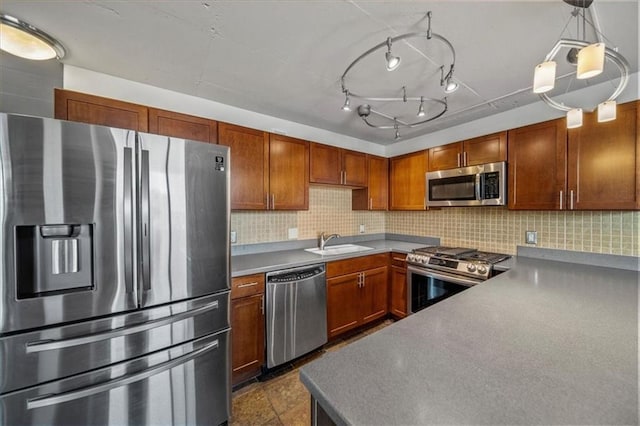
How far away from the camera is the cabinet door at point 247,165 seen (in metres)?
2.12

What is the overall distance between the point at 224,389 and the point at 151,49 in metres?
2.21

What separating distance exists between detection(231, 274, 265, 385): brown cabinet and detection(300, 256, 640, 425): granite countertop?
1.24m

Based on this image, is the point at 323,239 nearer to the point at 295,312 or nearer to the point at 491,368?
the point at 295,312

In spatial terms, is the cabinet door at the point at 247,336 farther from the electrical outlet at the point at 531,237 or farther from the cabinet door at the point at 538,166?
the electrical outlet at the point at 531,237

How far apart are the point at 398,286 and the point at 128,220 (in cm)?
260

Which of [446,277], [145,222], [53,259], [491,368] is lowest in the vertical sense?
[446,277]

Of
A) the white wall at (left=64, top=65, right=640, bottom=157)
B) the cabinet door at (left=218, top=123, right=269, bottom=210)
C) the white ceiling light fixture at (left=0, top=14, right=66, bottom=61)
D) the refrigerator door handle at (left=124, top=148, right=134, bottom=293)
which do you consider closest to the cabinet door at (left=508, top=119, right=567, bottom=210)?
the white wall at (left=64, top=65, right=640, bottom=157)

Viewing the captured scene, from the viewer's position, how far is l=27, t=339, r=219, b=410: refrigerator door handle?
3.61 ft

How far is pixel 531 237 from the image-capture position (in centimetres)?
234

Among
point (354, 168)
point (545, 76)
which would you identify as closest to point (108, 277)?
point (545, 76)

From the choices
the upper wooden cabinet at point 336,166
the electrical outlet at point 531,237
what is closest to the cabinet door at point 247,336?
the upper wooden cabinet at point 336,166

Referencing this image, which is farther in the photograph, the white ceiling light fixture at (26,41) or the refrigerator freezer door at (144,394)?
the white ceiling light fixture at (26,41)

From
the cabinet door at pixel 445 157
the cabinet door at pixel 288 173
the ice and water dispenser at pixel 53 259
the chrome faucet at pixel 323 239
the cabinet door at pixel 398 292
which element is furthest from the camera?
the chrome faucet at pixel 323 239

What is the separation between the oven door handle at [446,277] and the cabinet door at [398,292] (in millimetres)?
179
